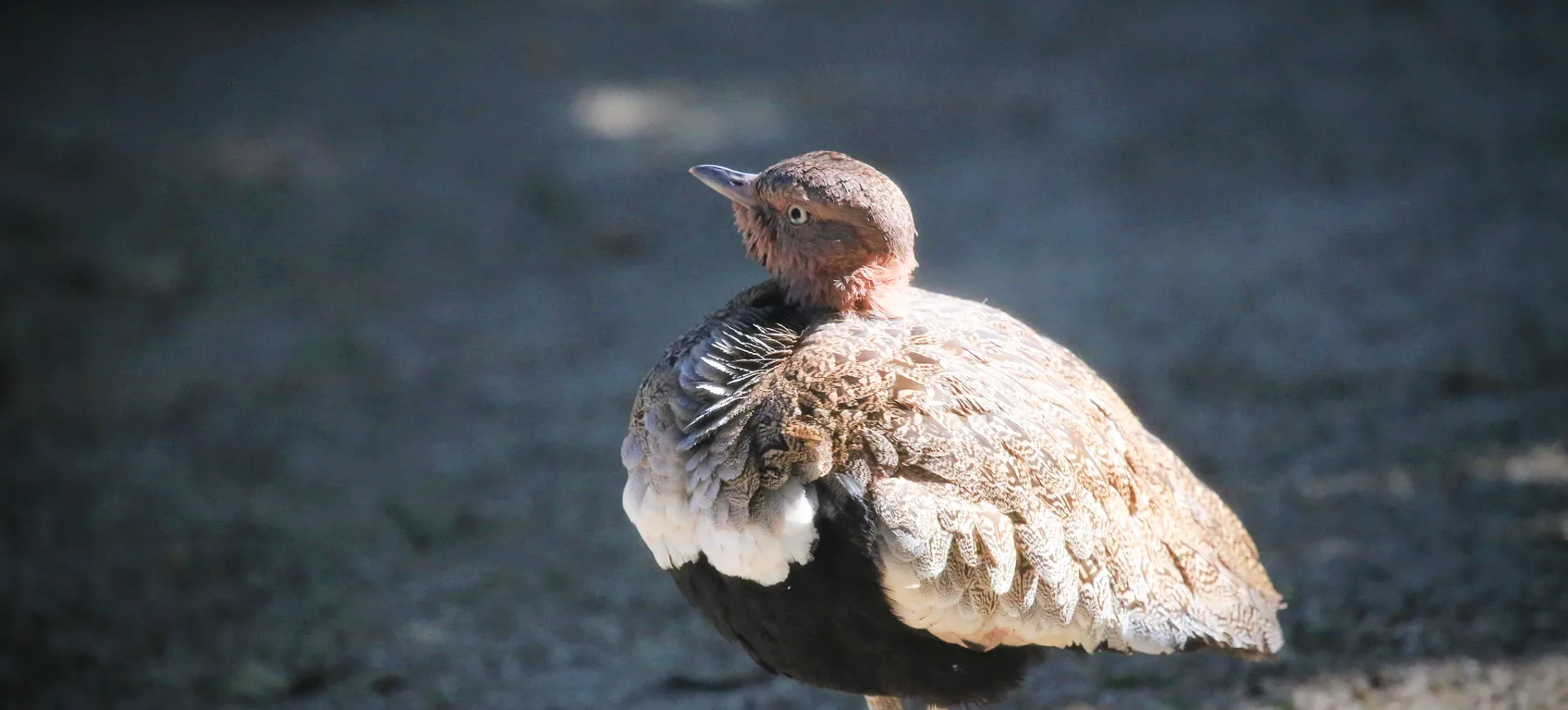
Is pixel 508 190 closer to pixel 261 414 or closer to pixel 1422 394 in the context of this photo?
pixel 261 414

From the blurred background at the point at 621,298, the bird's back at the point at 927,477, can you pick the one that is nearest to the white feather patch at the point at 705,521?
the bird's back at the point at 927,477

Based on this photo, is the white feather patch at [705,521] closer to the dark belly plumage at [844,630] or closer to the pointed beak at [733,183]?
the dark belly plumage at [844,630]

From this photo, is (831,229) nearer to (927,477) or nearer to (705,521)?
(927,477)

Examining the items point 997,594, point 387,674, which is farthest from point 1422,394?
point 387,674

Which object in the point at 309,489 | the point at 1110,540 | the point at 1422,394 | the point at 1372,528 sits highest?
the point at 1422,394

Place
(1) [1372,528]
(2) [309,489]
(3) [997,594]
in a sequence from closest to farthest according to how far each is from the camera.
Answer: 1. (3) [997,594]
2. (1) [1372,528]
3. (2) [309,489]

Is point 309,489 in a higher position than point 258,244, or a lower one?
lower

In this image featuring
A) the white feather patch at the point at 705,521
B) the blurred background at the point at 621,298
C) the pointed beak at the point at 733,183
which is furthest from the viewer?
the blurred background at the point at 621,298

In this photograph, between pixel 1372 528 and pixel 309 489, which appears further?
pixel 309 489
